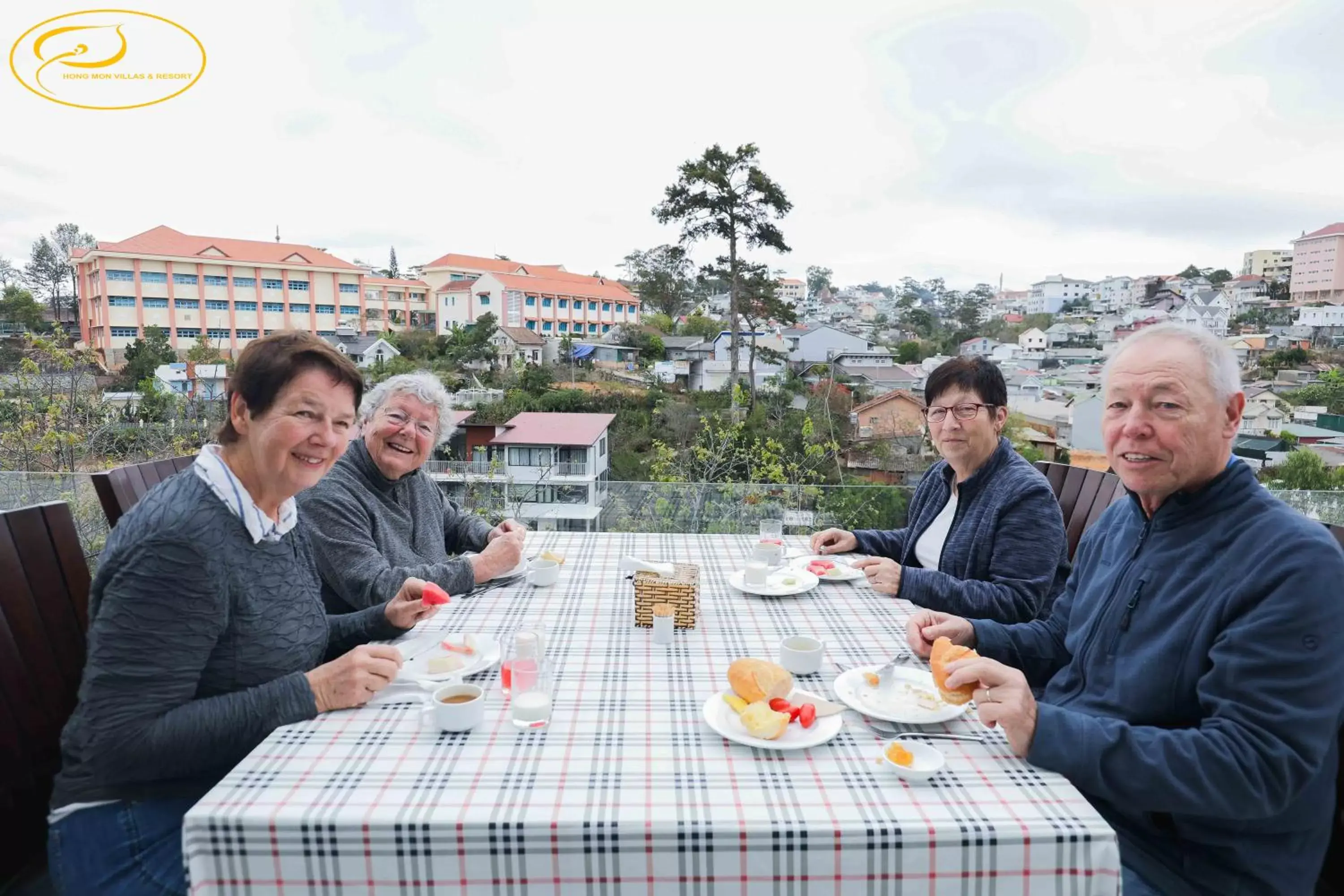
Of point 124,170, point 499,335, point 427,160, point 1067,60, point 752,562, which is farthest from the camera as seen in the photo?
point 499,335

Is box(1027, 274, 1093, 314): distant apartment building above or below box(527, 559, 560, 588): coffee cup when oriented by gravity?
above

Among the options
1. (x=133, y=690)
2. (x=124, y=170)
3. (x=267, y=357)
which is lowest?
(x=133, y=690)

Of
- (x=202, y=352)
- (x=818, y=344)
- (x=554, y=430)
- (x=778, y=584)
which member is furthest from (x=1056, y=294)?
(x=202, y=352)

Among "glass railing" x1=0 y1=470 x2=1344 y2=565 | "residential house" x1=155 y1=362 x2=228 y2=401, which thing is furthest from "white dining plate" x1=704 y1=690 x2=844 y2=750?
"residential house" x1=155 y1=362 x2=228 y2=401

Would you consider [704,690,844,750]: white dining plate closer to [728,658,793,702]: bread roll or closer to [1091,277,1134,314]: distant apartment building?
[728,658,793,702]: bread roll

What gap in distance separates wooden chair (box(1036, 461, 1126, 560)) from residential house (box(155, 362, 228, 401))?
5460 millimetres

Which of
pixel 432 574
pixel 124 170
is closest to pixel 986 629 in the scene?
pixel 432 574

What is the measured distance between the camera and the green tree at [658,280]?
42.1 ft

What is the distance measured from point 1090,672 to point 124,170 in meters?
7.56

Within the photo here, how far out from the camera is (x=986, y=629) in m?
Answer: 1.62

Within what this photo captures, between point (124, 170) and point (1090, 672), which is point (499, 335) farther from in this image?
point (1090, 672)

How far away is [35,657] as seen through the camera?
149 centimetres

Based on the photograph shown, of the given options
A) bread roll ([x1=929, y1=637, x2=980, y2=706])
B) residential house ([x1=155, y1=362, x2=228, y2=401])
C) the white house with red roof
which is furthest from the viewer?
residential house ([x1=155, y1=362, x2=228, y2=401])

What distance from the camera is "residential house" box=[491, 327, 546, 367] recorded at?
619 inches
